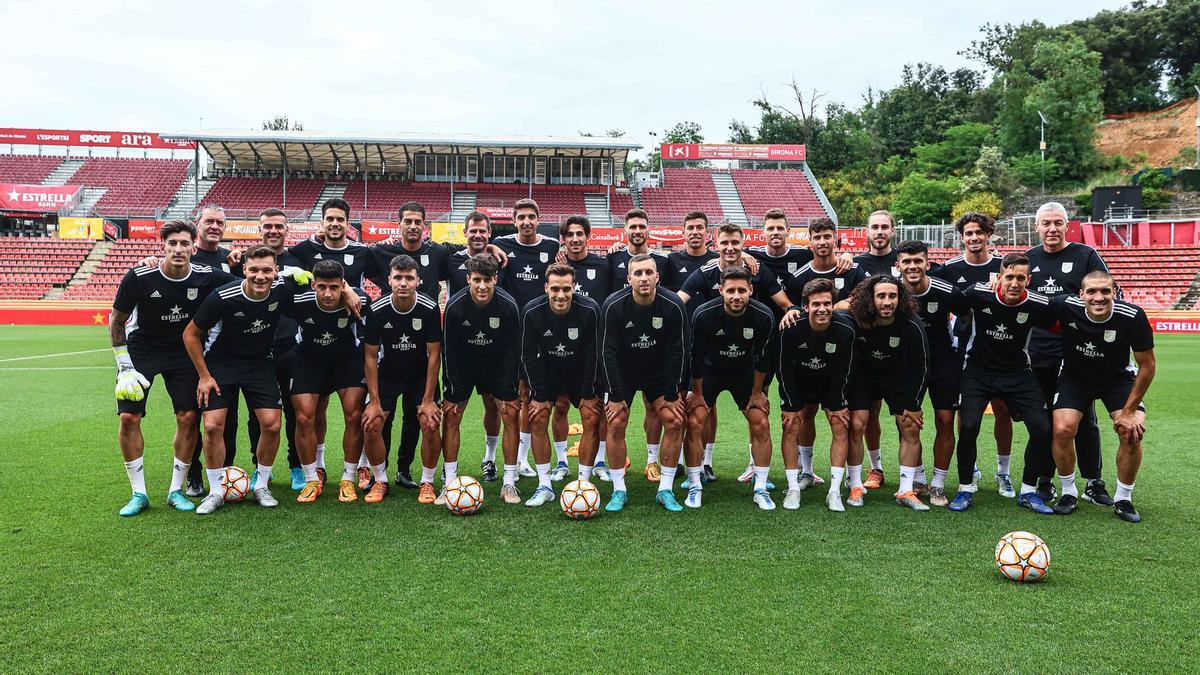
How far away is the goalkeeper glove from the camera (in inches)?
217

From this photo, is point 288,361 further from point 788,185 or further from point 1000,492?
point 788,185

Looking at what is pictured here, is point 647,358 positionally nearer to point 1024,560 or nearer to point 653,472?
point 653,472

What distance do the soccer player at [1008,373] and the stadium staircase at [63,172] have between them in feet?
186

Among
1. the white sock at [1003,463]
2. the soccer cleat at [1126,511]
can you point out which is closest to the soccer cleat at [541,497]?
the white sock at [1003,463]

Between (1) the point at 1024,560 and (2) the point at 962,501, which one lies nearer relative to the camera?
(1) the point at 1024,560

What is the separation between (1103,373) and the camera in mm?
5789

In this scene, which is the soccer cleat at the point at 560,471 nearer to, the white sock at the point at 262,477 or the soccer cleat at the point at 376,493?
the soccer cleat at the point at 376,493

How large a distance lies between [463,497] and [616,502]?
1176 millimetres

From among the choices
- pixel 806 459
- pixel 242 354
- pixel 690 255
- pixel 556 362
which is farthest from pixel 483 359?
pixel 806 459

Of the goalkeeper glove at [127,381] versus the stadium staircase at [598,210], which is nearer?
the goalkeeper glove at [127,381]

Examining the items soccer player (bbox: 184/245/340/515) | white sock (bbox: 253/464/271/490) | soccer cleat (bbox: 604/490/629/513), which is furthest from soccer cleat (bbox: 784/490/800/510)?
white sock (bbox: 253/464/271/490)

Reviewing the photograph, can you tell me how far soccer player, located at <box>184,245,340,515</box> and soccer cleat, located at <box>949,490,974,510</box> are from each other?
16.4 ft

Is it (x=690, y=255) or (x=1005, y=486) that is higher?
(x=690, y=255)

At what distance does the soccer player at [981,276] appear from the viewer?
634 centimetres
